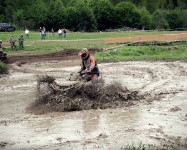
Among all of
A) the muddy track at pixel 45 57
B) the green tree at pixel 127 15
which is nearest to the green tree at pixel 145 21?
the green tree at pixel 127 15

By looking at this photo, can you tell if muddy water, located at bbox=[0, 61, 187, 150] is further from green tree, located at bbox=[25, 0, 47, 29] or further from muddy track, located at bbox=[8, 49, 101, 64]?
green tree, located at bbox=[25, 0, 47, 29]

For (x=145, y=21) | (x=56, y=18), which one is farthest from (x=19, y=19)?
(x=145, y=21)

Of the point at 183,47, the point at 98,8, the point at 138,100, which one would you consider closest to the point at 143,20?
the point at 98,8

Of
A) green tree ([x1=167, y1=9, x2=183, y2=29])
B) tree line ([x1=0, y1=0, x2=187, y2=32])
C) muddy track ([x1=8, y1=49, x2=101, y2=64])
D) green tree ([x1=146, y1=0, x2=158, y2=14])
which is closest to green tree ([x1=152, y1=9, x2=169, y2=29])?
tree line ([x1=0, y1=0, x2=187, y2=32])

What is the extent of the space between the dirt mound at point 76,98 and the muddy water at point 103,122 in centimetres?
36

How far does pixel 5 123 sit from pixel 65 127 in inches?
73.3

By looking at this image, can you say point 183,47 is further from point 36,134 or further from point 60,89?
point 36,134

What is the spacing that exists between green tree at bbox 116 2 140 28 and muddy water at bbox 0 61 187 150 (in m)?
53.9

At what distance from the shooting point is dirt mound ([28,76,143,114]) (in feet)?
30.7

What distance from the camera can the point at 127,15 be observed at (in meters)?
67.5

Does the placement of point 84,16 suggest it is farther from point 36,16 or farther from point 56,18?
point 36,16

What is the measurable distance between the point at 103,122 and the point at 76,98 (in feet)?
6.08

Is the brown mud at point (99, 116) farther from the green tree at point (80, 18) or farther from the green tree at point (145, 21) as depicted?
the green tree at point (145, 21)

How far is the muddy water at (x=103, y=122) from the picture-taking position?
6.48 meters
